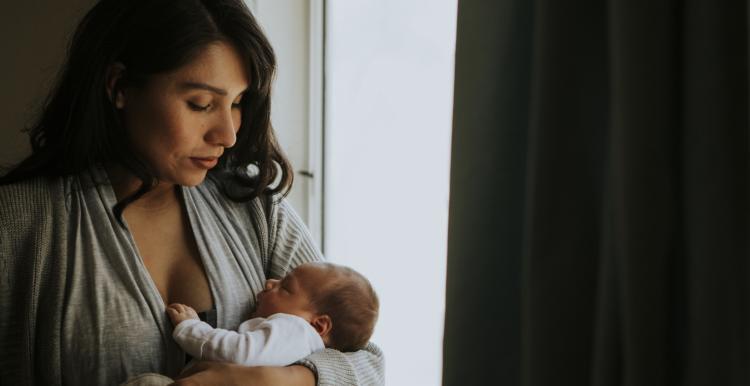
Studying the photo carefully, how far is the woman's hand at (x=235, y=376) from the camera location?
1220 mm

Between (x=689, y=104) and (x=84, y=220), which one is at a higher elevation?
(x=689, y=104)

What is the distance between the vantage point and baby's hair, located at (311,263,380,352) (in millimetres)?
1441

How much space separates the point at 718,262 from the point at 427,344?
60.0 inches

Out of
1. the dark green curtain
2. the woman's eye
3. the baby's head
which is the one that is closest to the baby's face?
the baby's head

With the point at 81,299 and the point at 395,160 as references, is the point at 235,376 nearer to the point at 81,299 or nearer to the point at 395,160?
the point at 81,299

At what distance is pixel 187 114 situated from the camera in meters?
1.35

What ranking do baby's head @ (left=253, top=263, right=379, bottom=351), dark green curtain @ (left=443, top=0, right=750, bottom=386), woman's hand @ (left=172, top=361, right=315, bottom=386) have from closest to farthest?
1. dark green curtain @ (left=443, top=0, right=750, bottom=386)
2. woman's hand @ (left=172, top=361, right=315, bottom=386)
3. baby's head @ (left=253, top=263, right=379, bottom=351)

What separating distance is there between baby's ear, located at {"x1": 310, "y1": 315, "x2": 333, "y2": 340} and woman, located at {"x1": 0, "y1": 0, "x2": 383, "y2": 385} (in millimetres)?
58

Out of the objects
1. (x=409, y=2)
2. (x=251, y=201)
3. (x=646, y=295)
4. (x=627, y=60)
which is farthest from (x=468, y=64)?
(x=409, y=2)

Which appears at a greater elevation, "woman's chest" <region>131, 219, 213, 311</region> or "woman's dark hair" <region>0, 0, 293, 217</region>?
"woman's dark hair" <region>0, 0, 293, 217</region>

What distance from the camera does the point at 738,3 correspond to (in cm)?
70

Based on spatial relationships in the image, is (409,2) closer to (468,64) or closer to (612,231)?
(468,64)

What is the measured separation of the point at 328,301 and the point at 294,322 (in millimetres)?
96

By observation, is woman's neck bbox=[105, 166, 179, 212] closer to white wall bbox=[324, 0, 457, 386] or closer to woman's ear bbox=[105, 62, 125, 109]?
woman's ear bbox=[105, 62, 125, 109]
